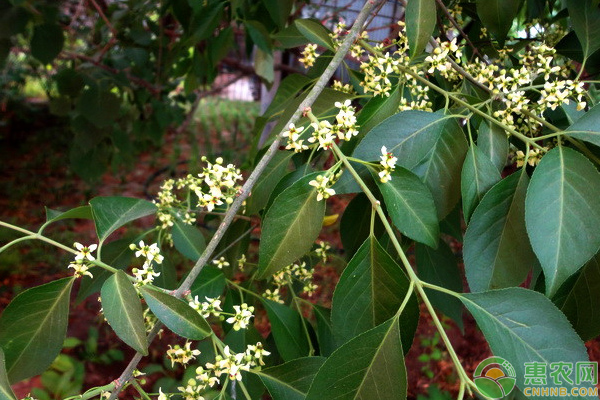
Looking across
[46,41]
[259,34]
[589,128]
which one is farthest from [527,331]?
[46,41]

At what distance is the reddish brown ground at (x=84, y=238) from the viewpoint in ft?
7.02

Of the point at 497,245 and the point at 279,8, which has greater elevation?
the point at 279,8

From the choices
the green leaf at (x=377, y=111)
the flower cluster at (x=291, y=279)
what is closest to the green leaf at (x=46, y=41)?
the flower cluster at (x=291, y=279)

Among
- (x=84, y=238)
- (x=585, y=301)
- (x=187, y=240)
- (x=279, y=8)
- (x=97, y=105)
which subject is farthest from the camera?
(x=84, y=238)

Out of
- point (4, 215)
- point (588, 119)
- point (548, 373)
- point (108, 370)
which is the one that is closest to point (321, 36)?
point (588, 119)

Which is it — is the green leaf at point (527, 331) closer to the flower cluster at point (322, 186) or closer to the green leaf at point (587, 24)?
the flower cluster at point (322, 186)

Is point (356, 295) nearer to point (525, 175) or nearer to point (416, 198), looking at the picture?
point (416, 198)

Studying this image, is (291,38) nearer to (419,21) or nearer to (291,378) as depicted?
(419,21)

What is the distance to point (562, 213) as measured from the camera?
480mm

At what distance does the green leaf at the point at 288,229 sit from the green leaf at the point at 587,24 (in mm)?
424

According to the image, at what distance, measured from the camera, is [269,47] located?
123 cm

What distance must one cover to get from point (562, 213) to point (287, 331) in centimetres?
40

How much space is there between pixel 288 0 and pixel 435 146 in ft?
1.93

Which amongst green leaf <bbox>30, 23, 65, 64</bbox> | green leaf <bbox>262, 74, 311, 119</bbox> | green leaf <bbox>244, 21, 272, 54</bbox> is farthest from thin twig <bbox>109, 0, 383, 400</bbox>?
green leaf <bbox>30, 23, 65, 64</bbox>
